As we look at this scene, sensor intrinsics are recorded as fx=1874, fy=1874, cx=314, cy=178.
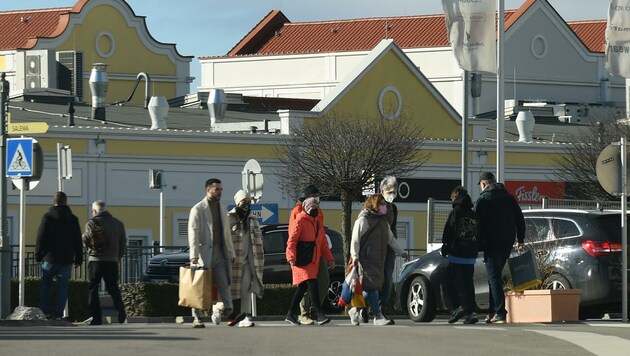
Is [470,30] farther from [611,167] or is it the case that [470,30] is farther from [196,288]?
[196,288]

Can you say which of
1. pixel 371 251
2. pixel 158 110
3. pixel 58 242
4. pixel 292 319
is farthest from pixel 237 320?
pixel 158 110

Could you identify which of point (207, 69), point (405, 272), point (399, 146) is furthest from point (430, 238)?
point (207, 69)

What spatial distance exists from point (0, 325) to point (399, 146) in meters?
26.5

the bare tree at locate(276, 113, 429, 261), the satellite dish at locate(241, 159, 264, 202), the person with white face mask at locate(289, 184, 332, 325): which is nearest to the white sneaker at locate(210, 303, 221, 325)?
the person with white face mask at locate(289, 184, 332, 325)

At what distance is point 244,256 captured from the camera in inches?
882

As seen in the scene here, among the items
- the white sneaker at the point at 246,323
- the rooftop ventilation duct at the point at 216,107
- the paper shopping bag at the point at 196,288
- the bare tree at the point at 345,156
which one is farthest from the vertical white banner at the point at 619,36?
the rooftop ventilation duct at the point at 216,107

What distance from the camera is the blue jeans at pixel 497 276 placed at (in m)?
22.8

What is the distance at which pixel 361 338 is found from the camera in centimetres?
1838

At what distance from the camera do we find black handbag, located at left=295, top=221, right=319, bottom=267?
2262cm

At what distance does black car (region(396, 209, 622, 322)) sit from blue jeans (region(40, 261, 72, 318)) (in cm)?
452

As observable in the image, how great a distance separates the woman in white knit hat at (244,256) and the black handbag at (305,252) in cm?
47

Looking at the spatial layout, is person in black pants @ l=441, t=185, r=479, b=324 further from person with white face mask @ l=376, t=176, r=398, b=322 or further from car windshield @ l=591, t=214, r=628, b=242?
car windshield @ l=591, t=214, r=628, b=242

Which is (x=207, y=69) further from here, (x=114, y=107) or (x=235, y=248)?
(x=235, y=248)

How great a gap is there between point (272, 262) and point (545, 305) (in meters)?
11.7
